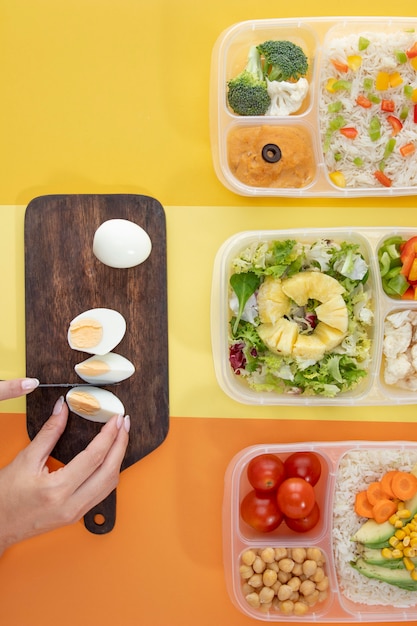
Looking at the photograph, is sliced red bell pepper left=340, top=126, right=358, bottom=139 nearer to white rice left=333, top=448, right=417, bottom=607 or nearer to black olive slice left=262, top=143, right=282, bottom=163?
black olive slice left=262, top=143, right=282, bottom=163

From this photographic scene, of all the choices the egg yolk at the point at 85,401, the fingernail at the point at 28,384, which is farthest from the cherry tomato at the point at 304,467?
the fingernail at the point at 28,384

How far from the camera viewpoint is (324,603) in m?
2.09

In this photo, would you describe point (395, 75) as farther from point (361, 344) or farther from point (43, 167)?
point (43, 167)

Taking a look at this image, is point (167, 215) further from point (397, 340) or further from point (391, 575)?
point (391, 575)

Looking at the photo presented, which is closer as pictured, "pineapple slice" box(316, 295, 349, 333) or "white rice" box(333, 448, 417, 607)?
"pineapple slice" box(316, 295, 349, 333)

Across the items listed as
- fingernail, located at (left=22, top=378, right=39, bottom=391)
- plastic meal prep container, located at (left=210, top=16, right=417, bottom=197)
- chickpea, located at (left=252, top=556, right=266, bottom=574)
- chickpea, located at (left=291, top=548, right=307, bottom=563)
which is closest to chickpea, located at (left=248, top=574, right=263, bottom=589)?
chickpea, located at (left=252, top=556, right=266, bottom=574)

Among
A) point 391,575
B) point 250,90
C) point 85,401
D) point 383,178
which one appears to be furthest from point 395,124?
point 391,575

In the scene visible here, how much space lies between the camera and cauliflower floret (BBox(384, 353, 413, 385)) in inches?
80.0

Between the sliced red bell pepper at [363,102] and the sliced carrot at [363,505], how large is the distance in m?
1.34

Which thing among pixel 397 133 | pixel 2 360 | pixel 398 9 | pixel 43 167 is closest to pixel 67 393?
pixel 2 360

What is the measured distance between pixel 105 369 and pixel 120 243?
0.44m

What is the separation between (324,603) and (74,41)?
2.21 m

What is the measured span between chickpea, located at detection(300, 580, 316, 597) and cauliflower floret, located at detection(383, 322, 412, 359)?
82 cm

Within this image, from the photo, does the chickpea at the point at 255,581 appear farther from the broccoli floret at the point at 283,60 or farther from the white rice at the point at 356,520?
the broccoli floret at the point at 283,60
